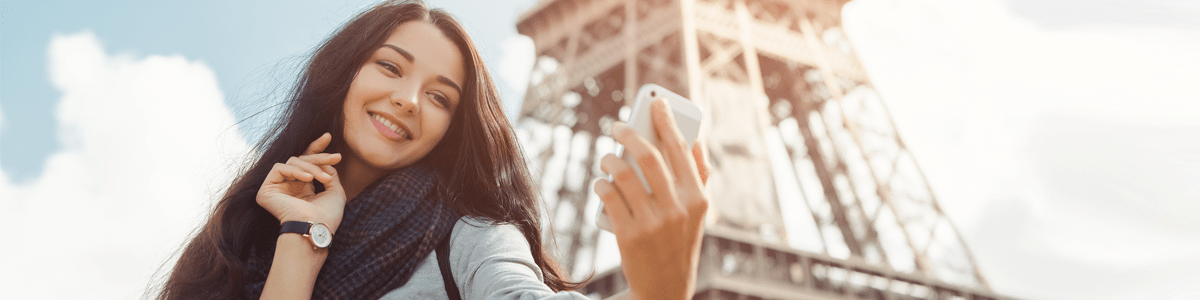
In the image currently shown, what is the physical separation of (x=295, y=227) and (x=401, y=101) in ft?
1.06

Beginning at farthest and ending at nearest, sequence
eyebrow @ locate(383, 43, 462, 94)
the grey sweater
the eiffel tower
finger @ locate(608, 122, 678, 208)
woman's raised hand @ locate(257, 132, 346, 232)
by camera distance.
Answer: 1. the eiffel tower
2. eyebrow @ locate(383, 43, 462, 94)
3. woman's raised hand @ locate(257, 132, 346, 232)
4. the grey sweater
5. finger @ locate(608, 122, 678, 208)

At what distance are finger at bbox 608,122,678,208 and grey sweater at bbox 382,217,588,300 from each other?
0.89ft

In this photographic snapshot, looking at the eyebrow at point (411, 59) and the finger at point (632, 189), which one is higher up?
the eyebrow at point (411, 59)

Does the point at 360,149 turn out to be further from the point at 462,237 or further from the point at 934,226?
the point at 934,226

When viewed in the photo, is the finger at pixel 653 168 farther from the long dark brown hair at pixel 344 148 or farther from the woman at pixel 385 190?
the long dark brown hair at pixel 344 148

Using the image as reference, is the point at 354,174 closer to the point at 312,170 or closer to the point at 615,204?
the point at 312,170

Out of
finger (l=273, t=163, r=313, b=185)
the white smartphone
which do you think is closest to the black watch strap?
finger (l=273, t=163, r=313, b=185)

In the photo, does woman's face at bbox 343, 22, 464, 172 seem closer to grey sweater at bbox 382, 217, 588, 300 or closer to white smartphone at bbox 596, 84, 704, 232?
grey sweater at bbox 382, 217, 588, 300

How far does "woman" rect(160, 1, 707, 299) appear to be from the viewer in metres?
1.23

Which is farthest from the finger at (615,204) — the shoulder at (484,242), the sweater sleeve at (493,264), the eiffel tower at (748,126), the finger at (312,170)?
the eiffel tower at (748,126)

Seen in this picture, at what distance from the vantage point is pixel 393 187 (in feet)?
4.75

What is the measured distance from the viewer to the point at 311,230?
1240mm

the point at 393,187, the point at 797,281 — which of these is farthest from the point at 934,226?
the point at 393,187

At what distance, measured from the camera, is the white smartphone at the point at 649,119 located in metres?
0.81
